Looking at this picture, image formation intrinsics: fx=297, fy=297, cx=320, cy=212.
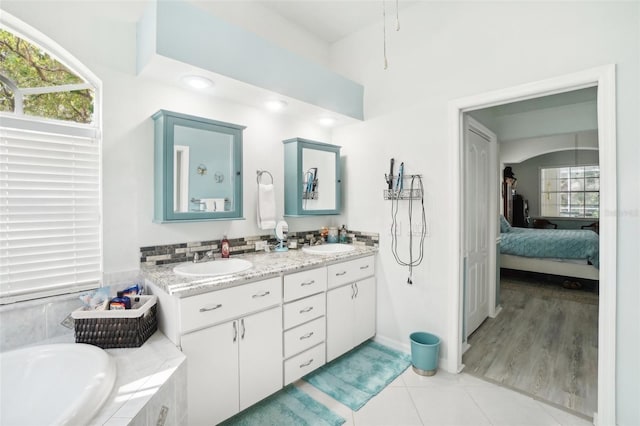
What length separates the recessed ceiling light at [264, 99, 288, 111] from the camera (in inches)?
96.7

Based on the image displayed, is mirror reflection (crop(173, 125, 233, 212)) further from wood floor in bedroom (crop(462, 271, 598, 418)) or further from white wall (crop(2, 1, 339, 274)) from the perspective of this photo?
wood floor in bedroom (crop(462, 271, 598, 418))

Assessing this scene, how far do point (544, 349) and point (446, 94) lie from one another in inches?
98.2

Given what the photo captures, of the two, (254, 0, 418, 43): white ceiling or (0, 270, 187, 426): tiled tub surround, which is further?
(254, 0, 418, 43): white ceiling

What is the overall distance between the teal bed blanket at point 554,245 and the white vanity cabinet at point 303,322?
14.0 feet

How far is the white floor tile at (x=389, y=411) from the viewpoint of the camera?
185 centimetres

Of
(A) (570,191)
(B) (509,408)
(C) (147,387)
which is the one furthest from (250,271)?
(A) (570,191)

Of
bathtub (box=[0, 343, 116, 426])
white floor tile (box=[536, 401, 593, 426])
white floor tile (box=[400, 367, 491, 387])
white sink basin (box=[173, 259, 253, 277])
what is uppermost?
white sink basin (box=[173, 259, 253, 277])

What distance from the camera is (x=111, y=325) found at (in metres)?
1.55

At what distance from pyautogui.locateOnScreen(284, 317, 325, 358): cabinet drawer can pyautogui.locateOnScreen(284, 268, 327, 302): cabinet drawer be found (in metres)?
0.23

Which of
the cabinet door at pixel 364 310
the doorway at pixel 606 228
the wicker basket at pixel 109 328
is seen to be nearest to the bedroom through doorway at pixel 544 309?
the doorway at pixel 606 228

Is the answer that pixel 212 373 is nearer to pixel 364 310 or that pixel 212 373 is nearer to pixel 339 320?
pixel 339 320

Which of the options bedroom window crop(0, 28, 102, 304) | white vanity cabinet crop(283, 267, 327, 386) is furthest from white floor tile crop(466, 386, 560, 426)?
bedroom window crop(0, 28, 102, 304)

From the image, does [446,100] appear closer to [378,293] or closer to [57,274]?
[378,293]

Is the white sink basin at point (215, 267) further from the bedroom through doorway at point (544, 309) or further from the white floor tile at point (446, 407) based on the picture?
the bedroom through doorway at point (544, 309)
